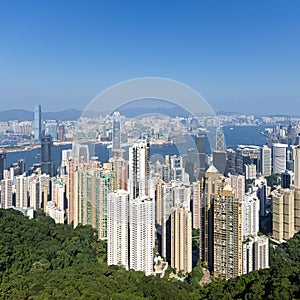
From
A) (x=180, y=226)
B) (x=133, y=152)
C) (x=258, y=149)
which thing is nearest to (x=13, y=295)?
(x=133, y=152)

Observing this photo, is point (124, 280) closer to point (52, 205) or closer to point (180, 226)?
point (180, 226)

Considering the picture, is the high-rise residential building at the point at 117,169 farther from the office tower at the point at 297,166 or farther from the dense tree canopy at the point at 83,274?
the office tower at the point at 297,166

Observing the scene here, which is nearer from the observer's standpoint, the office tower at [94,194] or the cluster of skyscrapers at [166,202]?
the cluster of skyscrapers at [166,202]

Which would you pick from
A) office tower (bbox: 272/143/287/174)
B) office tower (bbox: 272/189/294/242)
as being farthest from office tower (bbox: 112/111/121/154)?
office tower (bbox: 272/143/287/174)

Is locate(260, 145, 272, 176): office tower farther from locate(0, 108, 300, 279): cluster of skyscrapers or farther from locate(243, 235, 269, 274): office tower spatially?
locate(243, 235, 269, 274): office tower

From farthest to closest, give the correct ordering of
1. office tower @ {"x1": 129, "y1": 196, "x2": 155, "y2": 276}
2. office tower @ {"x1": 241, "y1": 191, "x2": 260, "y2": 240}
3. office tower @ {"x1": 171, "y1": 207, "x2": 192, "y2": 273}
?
office tower @ {"x1": 241, "y1": 191, "x2": 260, "y2": 240}, office tower @ {"x1": 171, "y1": 207, "x2": 192, "y2": 273}, office tower @ {"x1": 129, "y1": 196, "x2": 155, "y2": 276}

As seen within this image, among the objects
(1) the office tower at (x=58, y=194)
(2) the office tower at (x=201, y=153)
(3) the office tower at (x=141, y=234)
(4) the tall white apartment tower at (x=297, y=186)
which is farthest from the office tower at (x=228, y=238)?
(1) the office tower at (x=58, y=194)
